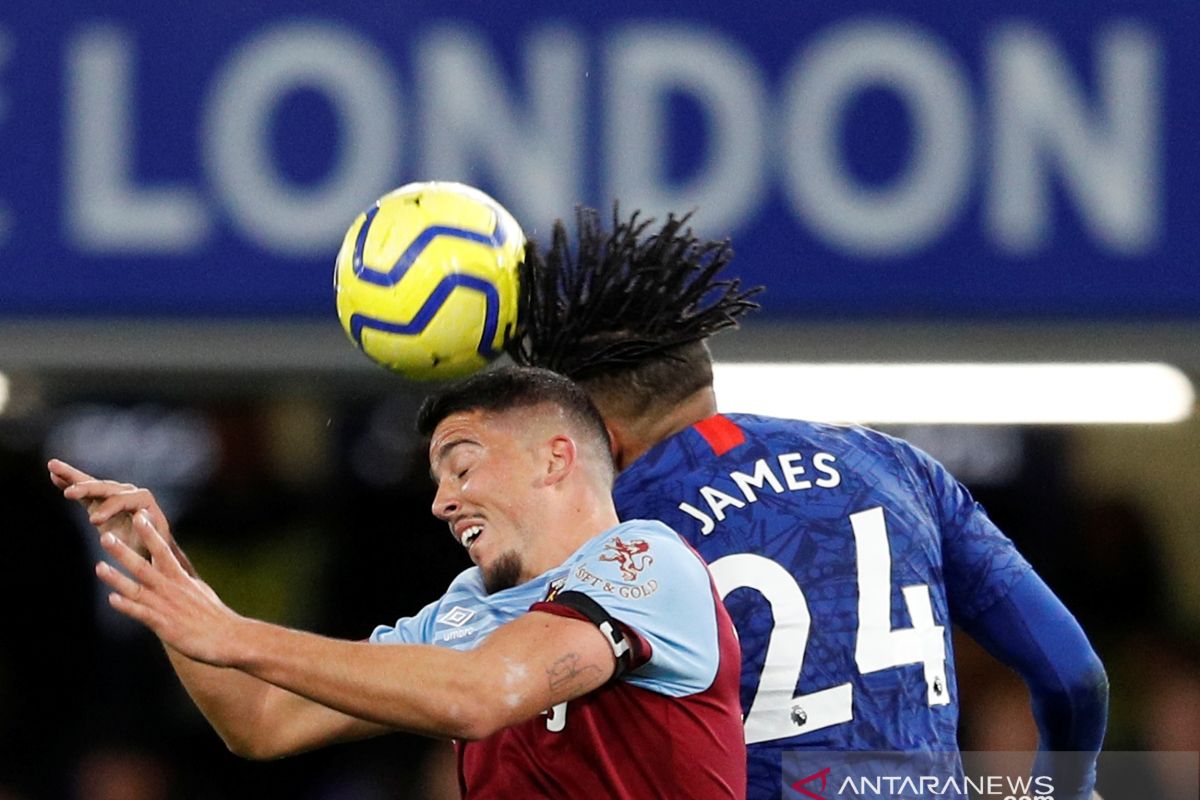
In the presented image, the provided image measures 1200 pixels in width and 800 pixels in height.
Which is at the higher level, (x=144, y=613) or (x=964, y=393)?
(x=144, y=613)

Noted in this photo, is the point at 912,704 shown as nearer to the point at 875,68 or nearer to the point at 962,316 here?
the point at 962,316

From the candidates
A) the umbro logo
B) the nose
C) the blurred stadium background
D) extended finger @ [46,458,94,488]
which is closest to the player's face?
the nose

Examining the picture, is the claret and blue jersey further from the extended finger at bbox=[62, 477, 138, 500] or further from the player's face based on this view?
the extended finger at bbox=[62, 477, 138, 500]

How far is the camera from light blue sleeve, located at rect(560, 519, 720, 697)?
10.3ft

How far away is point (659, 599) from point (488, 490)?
43 cm

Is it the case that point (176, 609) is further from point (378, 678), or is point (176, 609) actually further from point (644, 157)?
point (644, 157)

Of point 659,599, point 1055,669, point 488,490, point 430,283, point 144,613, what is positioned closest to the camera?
point 144,613

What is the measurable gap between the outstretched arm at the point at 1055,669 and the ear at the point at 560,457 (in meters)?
0.94

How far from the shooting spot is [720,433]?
3.88m

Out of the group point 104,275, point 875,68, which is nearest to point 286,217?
point 104,275

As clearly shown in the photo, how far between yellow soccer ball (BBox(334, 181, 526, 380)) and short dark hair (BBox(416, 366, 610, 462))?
199 millimetres

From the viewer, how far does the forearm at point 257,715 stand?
3.61m

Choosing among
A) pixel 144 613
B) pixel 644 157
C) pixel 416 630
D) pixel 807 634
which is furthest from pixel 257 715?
pixel 644 157

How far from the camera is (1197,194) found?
5824 millimetres
